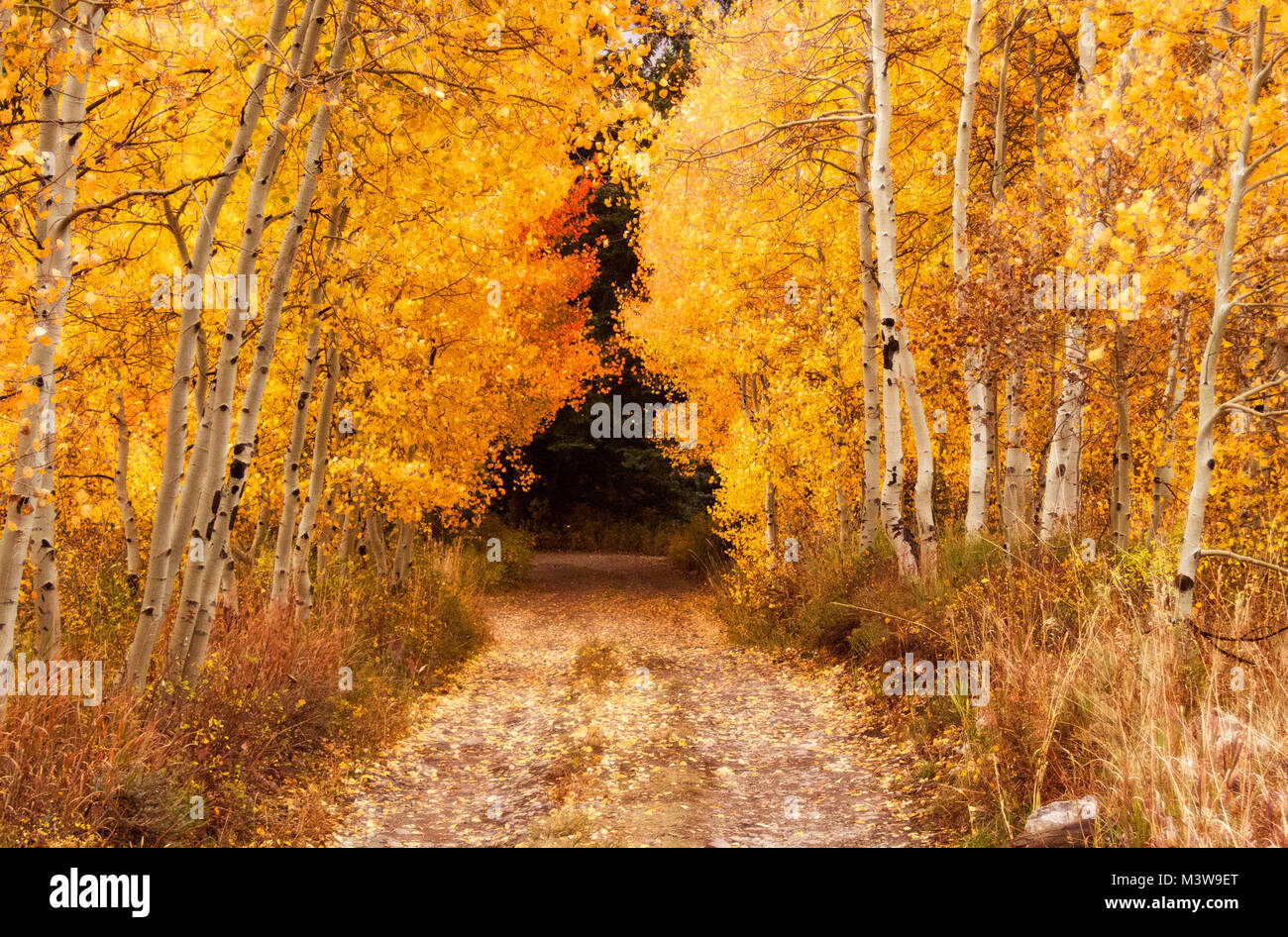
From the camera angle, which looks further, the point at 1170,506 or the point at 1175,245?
the point at 1170,506

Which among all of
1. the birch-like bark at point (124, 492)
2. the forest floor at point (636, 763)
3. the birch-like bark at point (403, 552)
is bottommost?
the forest floor at point (636, 763)

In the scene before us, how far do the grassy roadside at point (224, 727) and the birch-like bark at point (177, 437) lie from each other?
0.38 meters

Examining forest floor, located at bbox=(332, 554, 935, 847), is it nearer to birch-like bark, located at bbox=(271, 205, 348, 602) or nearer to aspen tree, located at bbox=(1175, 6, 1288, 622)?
birch-like bark, located at bbox=(271, 205, 348, 602)

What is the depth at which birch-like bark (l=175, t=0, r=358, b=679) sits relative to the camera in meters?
6.35

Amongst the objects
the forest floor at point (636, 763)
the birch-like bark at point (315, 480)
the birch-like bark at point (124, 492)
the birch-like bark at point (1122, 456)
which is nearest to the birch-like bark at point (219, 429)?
the forest floor at point (636, 763)

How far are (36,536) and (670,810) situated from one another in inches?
190

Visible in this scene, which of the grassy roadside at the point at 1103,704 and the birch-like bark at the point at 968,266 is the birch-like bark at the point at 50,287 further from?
the birch-like bark at the point at 968,266

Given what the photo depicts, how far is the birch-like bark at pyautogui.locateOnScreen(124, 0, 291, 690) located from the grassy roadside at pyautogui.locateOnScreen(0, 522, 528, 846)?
0.38 metres

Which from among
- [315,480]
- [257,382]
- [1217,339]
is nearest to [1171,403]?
[1217,339]

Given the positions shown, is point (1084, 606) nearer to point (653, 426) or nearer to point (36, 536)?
point (36, 536)

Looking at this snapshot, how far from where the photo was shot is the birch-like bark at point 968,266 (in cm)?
867

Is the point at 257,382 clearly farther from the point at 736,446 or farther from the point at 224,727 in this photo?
the point at 736,446

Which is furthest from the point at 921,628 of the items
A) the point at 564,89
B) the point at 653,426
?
the point at 653,426

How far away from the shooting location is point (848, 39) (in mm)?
11539
